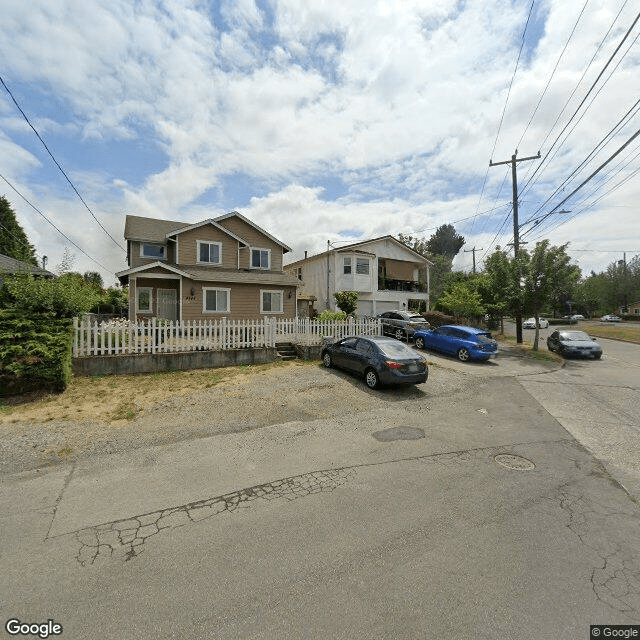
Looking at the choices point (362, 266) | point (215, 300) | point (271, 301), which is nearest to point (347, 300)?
point (362, 266)

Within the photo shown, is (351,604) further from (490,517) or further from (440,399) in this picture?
(440,399)

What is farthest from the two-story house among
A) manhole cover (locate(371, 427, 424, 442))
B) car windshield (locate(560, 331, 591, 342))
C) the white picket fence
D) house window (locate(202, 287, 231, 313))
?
car windshield (locate(560, 331, 591, 342))

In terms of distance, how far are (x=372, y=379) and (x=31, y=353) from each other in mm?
8738

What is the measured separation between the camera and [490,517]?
12.5ft

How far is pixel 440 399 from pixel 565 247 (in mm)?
15735

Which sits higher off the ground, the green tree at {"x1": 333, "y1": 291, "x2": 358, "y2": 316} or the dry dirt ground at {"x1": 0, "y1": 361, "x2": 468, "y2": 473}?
the green tree at {"x1": 333, "y1": 291, "x2": 358, "y2": 316}

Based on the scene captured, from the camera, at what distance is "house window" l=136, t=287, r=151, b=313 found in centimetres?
1865

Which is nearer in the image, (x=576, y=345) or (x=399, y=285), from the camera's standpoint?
(x=576, y=345)

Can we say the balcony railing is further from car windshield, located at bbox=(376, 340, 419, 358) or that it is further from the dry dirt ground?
car windshield, located at bbox=(376, 340, 419, 358)

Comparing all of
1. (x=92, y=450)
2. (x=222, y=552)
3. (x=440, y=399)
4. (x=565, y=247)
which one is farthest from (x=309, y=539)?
(x=565, y=247)

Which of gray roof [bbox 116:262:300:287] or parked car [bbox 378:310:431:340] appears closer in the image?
gray roof [bbox 116:262:300:287]

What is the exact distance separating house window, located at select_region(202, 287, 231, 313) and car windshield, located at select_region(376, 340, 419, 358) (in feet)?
40.8

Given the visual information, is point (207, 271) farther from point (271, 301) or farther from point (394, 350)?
point (394, 350)

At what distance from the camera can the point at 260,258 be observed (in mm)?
22922
